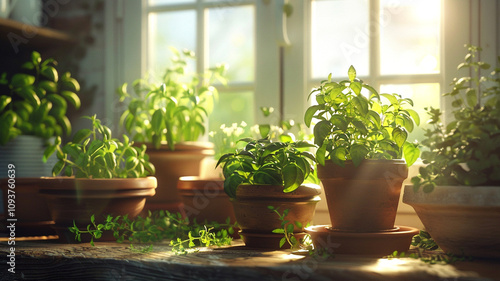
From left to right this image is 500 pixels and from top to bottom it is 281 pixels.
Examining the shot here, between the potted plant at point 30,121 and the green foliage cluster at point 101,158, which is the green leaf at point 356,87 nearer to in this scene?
the green foliage cluster at point 101,158

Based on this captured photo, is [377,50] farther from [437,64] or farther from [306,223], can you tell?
[306,223]

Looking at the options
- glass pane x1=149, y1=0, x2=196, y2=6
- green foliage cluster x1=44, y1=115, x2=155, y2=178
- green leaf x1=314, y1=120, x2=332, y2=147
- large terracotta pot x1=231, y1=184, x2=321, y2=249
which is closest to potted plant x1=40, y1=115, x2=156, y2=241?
green foliage cluster x1=44, y1=115, x2=155, y2=178

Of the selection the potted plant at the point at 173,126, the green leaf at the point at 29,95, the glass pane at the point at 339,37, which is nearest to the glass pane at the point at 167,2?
the potted plant at the point at 173,126

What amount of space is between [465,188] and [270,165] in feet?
1.64

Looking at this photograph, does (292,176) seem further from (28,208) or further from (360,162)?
(28,208)

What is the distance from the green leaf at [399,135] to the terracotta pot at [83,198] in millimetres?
741

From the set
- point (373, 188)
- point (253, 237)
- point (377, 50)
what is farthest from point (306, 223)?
point (377, 50)

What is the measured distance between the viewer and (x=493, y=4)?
1670 mm

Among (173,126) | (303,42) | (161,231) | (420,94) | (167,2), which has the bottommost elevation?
(161,231)

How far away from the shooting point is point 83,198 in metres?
1.53

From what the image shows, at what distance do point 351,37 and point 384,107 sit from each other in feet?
1.88

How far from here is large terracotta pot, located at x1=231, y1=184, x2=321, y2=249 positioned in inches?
54.9

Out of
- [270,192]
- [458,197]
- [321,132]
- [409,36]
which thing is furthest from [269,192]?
[409,36]

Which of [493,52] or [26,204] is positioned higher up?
[493,52]
